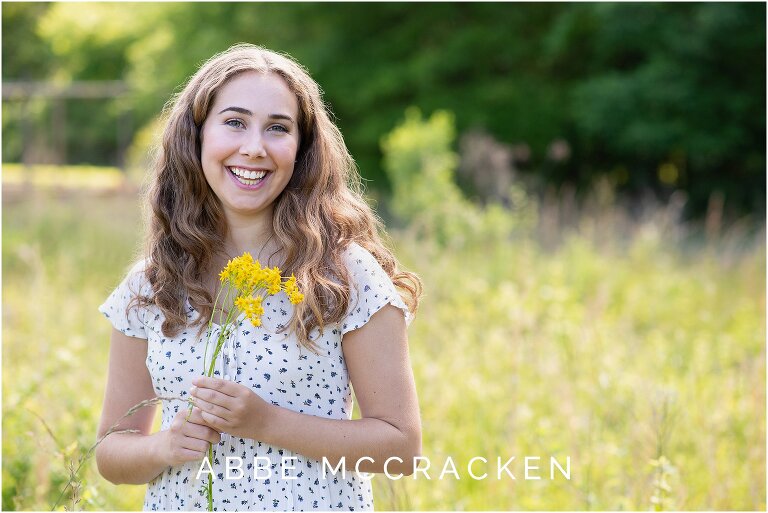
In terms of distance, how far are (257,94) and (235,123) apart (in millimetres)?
79

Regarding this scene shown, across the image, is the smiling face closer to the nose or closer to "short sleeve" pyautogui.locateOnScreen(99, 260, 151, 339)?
the nose

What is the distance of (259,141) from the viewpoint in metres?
1.90

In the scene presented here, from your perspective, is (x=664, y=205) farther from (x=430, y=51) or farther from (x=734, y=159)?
(x=430, y=51)

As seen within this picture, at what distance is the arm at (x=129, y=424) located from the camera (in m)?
1.89

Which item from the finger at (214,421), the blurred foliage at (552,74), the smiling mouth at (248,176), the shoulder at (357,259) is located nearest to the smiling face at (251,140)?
the smiling mouth at (248,176)

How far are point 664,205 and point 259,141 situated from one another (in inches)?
513

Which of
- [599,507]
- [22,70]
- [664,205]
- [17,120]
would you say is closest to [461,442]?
[599,507]

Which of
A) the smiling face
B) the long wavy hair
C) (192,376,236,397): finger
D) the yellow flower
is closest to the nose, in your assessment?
the smiling face

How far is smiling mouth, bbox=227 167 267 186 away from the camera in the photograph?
1.92 m

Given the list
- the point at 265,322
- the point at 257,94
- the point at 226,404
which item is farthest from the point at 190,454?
the point at 257,94

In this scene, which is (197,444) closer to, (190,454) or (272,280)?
(190,454)

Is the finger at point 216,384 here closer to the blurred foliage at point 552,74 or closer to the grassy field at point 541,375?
the grassy field at point 541,375

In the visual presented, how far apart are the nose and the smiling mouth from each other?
4 centimetres

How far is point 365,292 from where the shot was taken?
1.89 metres
